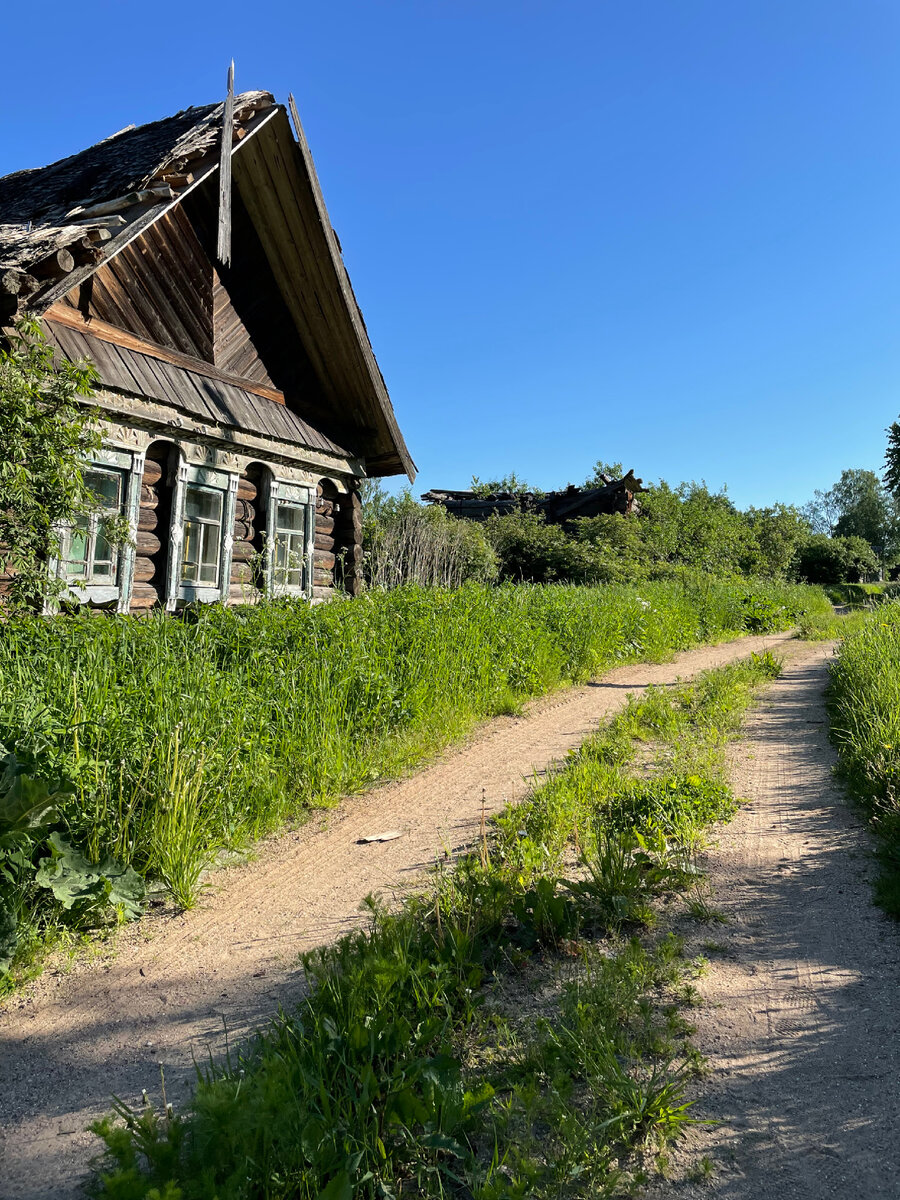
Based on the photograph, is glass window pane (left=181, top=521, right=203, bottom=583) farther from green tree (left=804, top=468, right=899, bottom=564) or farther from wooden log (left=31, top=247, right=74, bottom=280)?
green tree (left=804, top=468, right=899, bottom=564)

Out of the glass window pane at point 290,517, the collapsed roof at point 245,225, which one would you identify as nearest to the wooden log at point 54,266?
the collapsed roof at point 245,225

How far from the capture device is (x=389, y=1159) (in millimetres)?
2193

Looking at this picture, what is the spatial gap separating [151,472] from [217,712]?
4675 millimetres

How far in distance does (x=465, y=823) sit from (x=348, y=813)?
0.91 meters

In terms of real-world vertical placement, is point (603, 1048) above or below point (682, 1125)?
above

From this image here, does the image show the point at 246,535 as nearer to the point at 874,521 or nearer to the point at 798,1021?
the point at 798,1021

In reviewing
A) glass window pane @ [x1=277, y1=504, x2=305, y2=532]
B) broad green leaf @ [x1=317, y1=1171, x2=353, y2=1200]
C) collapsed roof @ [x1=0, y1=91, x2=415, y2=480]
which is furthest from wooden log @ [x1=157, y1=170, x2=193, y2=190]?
broad green leaf @ [x1=317, y1=1171, x2=353, y2=1200]

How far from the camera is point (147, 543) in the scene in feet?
27.6

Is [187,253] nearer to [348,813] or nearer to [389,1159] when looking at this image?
[348,813]

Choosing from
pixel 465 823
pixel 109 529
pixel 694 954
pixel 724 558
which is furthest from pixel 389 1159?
pixel 724 558

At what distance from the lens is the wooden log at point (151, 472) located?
8.42 meters

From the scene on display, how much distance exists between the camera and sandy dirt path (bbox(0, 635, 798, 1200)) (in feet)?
8.29

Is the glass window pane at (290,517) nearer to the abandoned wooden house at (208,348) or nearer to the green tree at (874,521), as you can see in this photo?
the abandoned wooden house at (208,348)

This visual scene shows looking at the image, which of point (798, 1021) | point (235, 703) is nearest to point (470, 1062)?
point (798, 1021)
